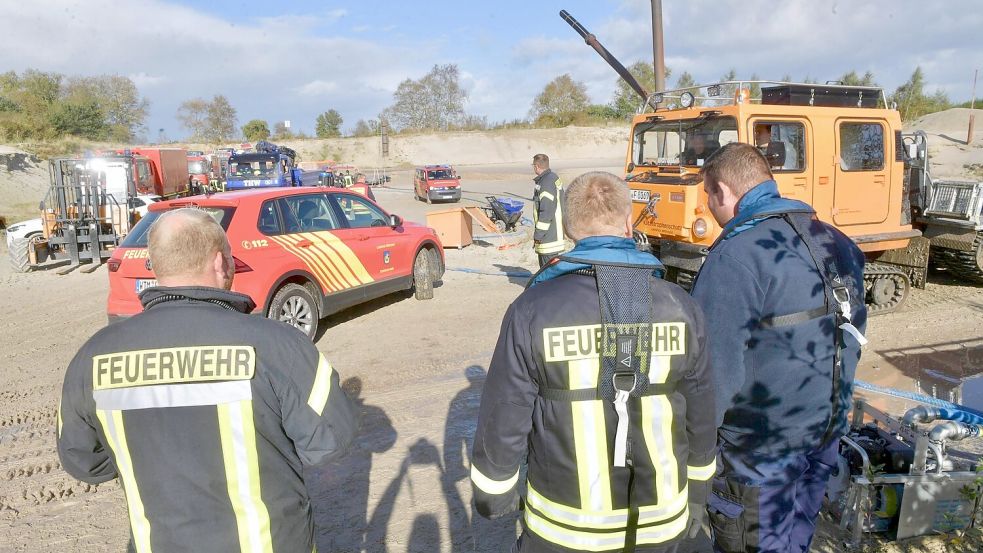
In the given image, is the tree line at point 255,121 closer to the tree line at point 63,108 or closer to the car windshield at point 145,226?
the tree line at point 63,108

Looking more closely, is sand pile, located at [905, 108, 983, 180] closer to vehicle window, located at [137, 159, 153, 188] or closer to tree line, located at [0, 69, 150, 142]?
vehicle window, located at [137, 159, 153, 188]

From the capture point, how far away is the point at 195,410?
1.74 m

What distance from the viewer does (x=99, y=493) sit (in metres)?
4.04

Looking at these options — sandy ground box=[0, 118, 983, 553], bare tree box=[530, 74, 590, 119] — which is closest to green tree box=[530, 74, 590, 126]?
bare tree box=[530, 74, 590, 119]

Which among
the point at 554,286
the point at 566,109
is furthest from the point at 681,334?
the point at 566,109

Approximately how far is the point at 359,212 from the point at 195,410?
21.4 ft

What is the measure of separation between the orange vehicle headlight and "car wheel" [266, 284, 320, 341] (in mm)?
4161

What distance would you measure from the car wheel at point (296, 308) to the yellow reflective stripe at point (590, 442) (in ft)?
16.7

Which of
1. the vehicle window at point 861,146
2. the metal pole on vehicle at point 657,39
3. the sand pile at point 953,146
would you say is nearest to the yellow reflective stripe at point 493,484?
the vehicle window at point 861,146

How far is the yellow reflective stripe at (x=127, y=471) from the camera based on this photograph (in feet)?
5.78

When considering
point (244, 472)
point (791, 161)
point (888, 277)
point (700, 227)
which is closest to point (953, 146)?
point (888, 277)

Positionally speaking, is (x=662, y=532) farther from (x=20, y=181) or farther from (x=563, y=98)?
(x=563, y=98)

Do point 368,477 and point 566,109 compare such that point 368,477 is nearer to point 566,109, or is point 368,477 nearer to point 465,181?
point 465,181

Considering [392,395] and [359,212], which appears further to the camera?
[359,212]
